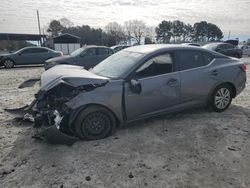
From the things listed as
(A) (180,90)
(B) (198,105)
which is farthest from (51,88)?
(B) (198,105)

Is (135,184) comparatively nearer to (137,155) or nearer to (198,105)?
(137,155)

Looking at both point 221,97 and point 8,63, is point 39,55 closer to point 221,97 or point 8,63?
point 8,63

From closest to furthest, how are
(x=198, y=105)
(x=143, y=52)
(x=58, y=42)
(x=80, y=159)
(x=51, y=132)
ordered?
(x=80, y=159) < (x=51, y=132) < (x=143, y=52) < (x=198, y=105) < (x=58, y=42)

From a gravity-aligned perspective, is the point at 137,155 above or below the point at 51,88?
below

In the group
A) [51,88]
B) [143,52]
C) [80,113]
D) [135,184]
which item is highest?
[143,52]

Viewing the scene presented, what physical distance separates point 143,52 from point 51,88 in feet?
6.07

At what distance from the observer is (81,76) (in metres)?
4.16

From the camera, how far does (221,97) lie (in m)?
5.36

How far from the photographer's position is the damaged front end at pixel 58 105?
3867mm

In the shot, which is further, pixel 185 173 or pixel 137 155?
pixel 137 155

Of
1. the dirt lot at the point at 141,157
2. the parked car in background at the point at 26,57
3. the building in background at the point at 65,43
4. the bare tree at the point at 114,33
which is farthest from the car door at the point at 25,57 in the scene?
the bare tree at the point at 114,33

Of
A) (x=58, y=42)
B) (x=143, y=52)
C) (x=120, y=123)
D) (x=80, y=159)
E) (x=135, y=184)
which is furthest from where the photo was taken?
(x=58, y=42)

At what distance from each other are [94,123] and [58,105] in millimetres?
682

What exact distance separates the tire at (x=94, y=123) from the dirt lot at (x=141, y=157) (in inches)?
5.1
